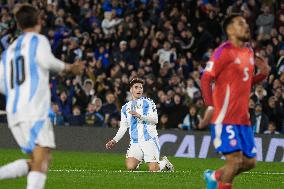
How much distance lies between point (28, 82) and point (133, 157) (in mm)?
8567

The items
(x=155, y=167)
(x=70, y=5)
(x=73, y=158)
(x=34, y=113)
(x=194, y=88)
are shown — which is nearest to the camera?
(x=34, y=113)

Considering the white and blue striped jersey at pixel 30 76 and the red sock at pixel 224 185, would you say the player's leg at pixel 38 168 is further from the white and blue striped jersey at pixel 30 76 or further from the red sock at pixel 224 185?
the red sock at pixel 224 185

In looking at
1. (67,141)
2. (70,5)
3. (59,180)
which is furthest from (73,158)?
(70,5)

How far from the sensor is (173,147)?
77.3 feet

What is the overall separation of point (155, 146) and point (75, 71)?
8.77m

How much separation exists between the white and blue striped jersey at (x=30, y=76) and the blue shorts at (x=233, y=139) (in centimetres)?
210

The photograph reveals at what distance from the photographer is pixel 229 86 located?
10.9 m

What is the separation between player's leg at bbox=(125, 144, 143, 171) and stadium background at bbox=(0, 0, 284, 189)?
1549mm

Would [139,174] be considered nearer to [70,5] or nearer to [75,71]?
[75,71]

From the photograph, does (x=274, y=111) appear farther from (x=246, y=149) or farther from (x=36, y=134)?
(x=36, y=134)

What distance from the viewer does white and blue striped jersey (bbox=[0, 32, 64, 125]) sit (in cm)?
985

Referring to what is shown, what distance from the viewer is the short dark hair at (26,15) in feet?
32.7

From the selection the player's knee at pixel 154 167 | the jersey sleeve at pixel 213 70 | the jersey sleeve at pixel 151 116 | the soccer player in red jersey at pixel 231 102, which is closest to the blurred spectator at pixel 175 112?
the jersey sleeve at pixel 151 116

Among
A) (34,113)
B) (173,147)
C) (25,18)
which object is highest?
(25,18)
